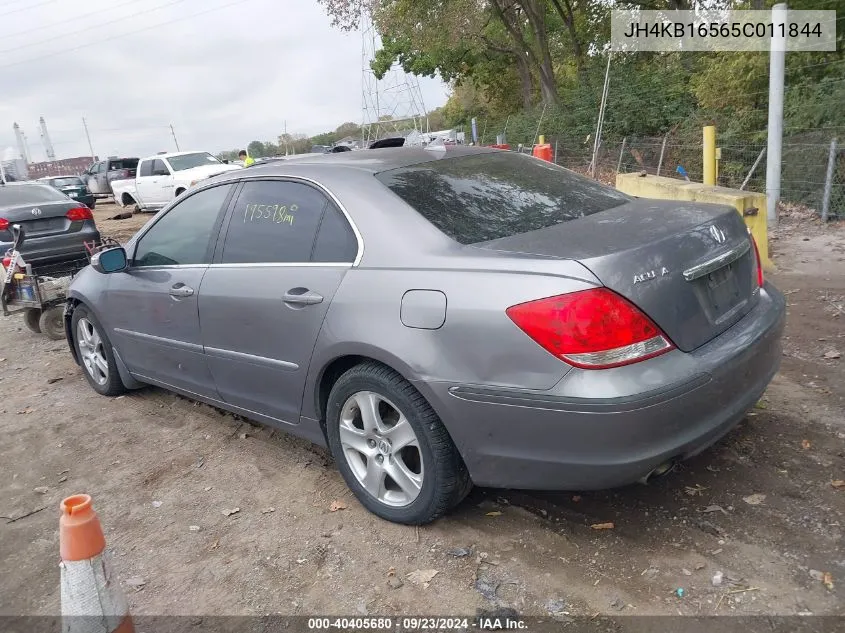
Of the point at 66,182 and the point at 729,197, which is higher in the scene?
the point at 66,182

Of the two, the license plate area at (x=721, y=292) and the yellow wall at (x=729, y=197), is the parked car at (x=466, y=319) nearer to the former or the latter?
the license plate area at (x=721, y=292)

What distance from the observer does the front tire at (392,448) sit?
9.23 feet

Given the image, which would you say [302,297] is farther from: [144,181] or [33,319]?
[144,181]

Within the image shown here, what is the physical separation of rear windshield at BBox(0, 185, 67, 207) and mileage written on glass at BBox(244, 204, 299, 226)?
6.72 metres

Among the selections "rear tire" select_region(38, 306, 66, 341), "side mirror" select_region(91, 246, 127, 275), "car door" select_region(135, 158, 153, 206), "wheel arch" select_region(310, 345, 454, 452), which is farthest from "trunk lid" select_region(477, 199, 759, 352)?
"car door" select_region(135, 158, 153, 206)

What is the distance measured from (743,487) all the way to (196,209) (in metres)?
3.35

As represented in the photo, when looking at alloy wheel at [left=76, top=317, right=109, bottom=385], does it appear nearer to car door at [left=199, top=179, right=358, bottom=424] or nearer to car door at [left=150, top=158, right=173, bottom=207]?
car door at [left=199, top=179, right=358, bottom=424]

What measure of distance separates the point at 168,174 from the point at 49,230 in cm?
985

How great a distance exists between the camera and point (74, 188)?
2638 cm

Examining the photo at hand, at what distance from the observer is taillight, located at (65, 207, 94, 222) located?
28.8ft

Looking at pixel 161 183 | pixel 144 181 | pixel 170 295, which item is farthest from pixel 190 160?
pixel 170 295

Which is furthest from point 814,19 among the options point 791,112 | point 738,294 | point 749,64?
point 738,294

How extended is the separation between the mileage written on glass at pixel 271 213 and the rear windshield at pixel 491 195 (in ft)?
1.77

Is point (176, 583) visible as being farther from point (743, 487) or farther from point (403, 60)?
point (403, 60)
